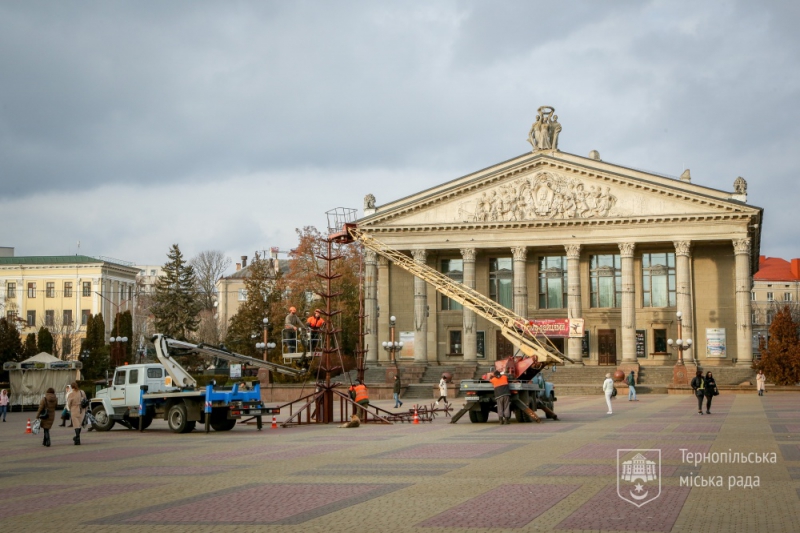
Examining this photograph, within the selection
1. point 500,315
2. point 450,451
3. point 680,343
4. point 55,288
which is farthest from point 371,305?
point 450,451

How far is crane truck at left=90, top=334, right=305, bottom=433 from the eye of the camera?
92.6 ft

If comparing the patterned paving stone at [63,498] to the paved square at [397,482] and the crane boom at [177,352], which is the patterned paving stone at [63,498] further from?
the crane boom at [177,352]

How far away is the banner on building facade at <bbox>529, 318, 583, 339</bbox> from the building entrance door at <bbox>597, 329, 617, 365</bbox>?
11.3 ft

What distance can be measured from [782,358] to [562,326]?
1615 cm

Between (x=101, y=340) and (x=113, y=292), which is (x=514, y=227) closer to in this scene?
(x=101, y=340)

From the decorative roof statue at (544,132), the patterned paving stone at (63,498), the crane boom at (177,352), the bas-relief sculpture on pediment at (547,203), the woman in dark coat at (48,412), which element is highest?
the decorative roof statue at (544,132)

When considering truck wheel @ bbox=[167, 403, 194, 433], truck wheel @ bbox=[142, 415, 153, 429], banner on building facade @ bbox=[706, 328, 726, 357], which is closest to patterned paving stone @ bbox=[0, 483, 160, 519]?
truck wheel @ bbox=[167, 403, 194, 433]

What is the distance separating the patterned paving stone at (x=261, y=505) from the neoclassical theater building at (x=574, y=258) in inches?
1985

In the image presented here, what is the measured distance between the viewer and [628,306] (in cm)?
6500

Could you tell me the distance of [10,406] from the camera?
48.7m

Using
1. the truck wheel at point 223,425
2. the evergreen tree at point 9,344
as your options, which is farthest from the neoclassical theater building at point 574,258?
the truck wheel at point 223,425

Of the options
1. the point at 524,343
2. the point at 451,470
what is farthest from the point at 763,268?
the point at 451,470

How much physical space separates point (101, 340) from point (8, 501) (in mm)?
60054

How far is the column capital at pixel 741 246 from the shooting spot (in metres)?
62.8
